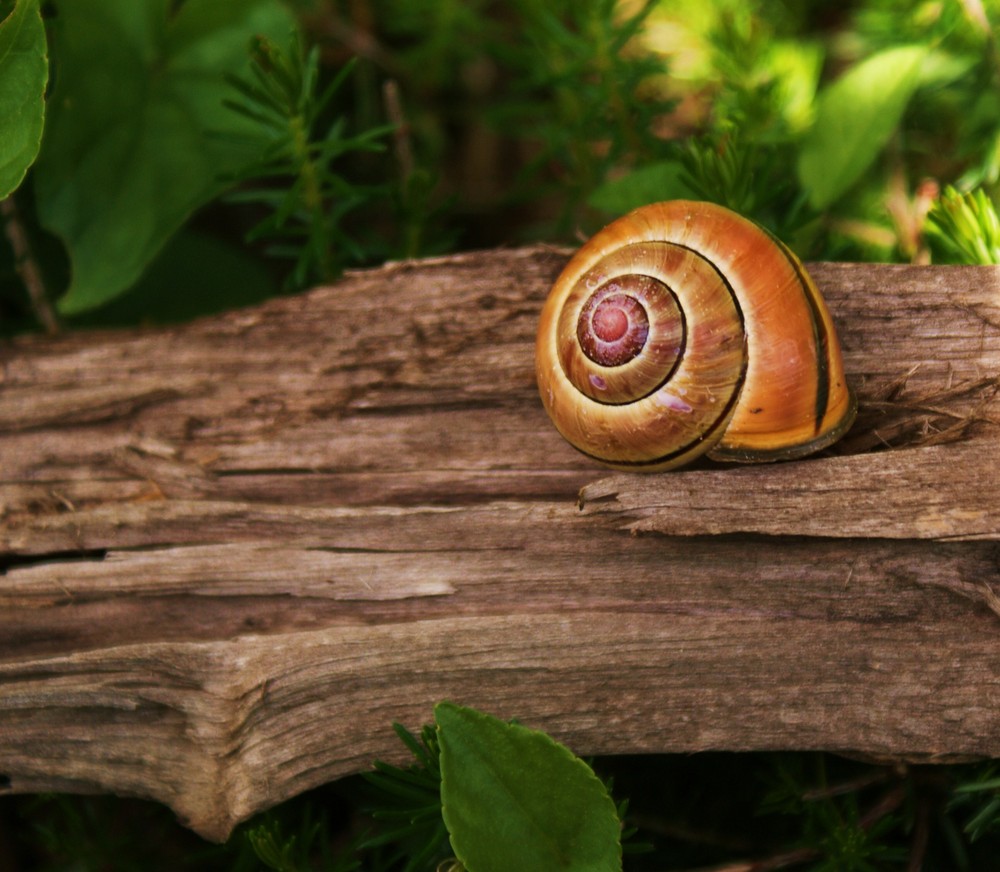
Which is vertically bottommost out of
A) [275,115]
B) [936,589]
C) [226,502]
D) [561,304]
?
[936,589]

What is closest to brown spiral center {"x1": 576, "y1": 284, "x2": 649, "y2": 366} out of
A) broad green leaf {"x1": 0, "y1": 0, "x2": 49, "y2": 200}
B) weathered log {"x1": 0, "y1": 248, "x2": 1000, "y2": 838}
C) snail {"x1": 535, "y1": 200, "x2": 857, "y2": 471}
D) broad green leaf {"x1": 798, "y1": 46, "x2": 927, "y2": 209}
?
snail {"x1": 535, "y1": 200, "x2": 857, "y2": 471}

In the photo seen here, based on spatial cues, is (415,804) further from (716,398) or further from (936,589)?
(936,589)

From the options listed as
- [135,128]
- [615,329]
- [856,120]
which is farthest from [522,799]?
[135,128]

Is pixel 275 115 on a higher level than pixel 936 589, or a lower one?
higher

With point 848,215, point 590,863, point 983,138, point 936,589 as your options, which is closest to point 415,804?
point 590,863

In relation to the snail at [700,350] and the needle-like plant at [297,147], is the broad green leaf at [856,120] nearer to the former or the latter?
the snail at [700,350]

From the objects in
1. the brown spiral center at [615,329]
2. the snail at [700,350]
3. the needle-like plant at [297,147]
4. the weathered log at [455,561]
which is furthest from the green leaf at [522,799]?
the needle-like plant at [297,147]
